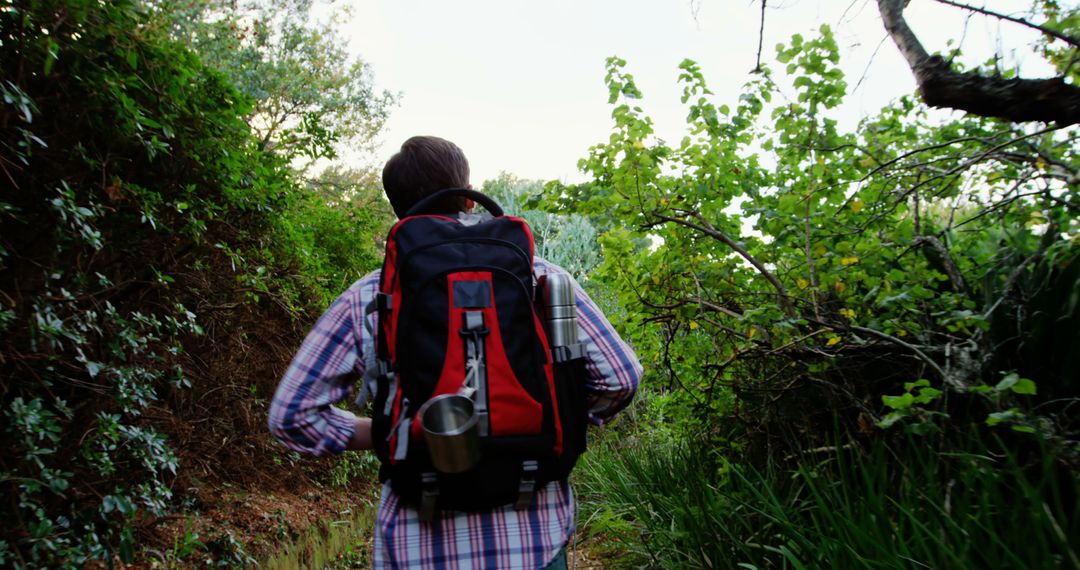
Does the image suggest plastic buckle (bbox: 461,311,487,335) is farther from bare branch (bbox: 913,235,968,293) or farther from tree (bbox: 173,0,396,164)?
tree (bbox: 173,0,396,164)

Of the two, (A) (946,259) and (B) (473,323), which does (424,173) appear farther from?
(A) (946,259)

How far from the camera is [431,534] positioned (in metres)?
1.55

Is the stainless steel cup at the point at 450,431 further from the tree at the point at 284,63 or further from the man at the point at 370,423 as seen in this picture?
the tree at the point at 284,63

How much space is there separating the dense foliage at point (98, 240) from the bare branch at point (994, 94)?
279 cm

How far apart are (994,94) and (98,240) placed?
312 centimetres

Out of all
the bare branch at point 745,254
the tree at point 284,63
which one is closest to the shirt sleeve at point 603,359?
the bare branch at point 745,254

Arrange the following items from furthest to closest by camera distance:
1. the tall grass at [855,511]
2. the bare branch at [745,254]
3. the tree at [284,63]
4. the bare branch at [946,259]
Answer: the tree at [284,63]
the bare branch at [745,254]
the bare branch at [946,259]
the tall grass at [855,511]

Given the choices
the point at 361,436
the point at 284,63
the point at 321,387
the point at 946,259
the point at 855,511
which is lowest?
the point at 855,511

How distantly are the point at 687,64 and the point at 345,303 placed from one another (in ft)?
8.34

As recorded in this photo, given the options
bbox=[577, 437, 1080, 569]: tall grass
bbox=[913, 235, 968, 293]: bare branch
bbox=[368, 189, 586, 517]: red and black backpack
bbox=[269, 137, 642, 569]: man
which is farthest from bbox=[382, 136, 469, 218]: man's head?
bbox=[913, 235, 968, 293]: bare branch

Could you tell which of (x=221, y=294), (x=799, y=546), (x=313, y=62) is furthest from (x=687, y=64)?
(x=313, y=62)

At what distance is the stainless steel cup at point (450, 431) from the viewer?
136cm

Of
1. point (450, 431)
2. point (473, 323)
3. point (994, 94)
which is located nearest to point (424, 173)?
point (473, 323)

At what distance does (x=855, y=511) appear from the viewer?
248cm
